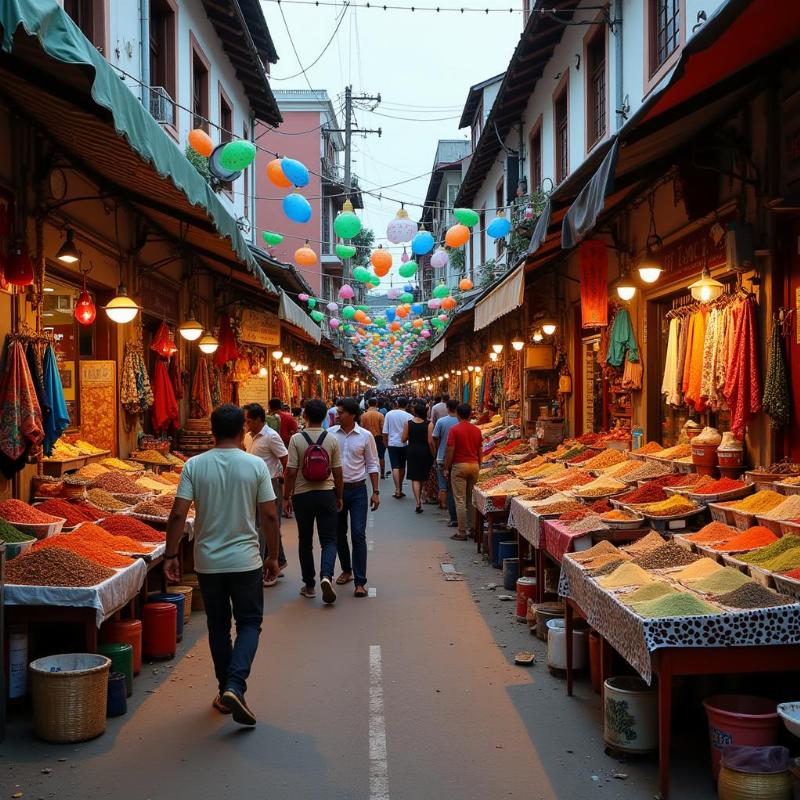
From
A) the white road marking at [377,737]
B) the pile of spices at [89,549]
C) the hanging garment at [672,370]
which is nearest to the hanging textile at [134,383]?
the pile of spices at [89,549]

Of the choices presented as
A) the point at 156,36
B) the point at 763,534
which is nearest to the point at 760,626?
the point at 763,534

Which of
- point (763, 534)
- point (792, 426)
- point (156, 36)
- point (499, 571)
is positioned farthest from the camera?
point (156, 36)

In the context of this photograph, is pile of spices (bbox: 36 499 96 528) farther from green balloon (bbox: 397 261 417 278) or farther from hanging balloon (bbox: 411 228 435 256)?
green balloon (bbox: 397 261 417 278)

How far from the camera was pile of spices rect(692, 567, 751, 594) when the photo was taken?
504 cm

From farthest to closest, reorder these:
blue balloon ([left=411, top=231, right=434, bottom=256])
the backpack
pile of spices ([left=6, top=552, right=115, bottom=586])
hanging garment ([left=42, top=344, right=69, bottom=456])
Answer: blue balloon ([left=411, top=231, right=434, bottom=256]) < the backpack < hanging garment ([left=42, top=344, right=69, bottom=456]) < pile of spices ([left=6, top=552, right=115, bottom=586])

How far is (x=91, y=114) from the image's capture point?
6.48 m

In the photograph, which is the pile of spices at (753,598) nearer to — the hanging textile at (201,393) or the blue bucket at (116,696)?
the blue bucket at (116,696)

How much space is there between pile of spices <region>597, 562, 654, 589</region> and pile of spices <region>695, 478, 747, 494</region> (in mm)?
2071

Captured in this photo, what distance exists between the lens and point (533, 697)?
6.16 m

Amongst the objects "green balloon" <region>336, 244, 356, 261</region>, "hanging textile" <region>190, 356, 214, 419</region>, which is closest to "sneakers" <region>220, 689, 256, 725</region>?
"hanging textile" <region>190, 356, 214, 419</region>

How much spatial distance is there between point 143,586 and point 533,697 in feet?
10.7

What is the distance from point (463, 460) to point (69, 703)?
8.54m

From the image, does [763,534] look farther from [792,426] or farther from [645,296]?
[645,296]

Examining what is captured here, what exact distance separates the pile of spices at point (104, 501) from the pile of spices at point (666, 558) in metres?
5.03
